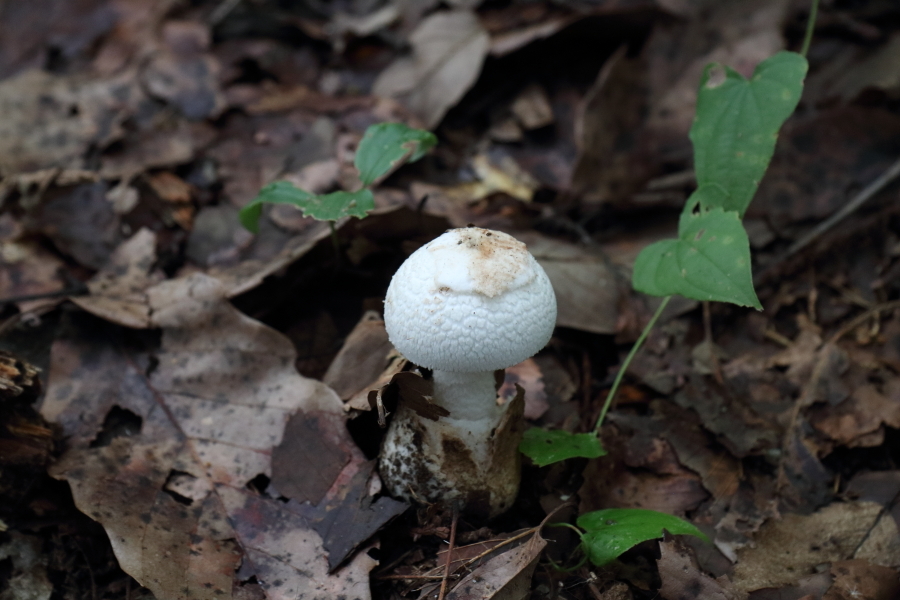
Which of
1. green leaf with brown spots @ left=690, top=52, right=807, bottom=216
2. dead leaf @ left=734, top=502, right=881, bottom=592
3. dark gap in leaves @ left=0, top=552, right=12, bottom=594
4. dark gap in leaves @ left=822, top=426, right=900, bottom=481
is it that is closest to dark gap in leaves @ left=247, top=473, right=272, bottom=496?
dark gap in leaves @ left=0, top=552, right=12, bottom=594

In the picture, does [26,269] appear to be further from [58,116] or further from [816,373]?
[816,373]

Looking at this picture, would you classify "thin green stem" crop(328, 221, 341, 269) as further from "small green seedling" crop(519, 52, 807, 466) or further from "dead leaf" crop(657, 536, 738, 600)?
"dead leaf" crop(657, 536, 738, 600)

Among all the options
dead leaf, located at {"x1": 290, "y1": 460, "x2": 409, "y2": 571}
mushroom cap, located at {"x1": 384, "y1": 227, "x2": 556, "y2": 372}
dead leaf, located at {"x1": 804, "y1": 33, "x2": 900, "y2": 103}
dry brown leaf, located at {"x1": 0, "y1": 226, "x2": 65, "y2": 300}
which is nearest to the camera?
mushroom cap, located at {"x1": 384, "y1": 227, "x2": 556, "y2": 372}

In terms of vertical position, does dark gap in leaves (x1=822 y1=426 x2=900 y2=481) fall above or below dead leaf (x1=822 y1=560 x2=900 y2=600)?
below

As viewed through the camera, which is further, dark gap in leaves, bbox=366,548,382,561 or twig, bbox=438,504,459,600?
dark gap in leaves, bbox=366,548,382,561

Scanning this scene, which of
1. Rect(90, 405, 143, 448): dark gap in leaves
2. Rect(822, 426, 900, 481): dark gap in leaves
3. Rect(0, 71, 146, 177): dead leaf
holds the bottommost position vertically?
Rect(822, 426, 900, 481): dark gap in leaves

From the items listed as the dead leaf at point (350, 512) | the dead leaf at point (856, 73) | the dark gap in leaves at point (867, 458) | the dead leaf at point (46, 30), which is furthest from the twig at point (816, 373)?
the dead leaf at point (46, 30)

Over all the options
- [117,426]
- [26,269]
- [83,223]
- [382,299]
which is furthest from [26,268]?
[382,299]
